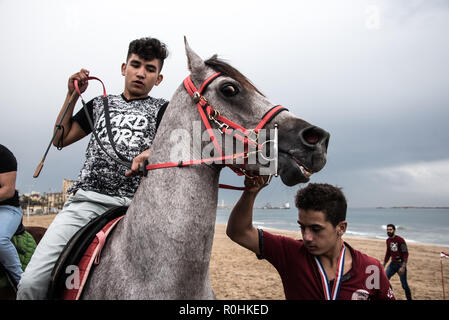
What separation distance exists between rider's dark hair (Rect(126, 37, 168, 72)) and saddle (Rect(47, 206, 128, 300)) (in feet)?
5.70

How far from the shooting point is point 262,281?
38.2ft

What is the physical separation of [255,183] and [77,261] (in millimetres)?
1536

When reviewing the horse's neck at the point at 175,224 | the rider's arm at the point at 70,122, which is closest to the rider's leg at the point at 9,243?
the rider's arm at the point at 70,122

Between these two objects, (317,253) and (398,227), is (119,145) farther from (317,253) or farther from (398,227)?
(398,227)

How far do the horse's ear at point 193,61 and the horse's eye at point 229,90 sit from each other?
34 cm

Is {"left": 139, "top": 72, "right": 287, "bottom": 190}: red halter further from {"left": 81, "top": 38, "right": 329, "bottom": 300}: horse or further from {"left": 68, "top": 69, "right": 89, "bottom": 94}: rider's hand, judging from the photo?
{"left": 68, "top": 69, "right": 89, "bottom": 94}: rider's hand

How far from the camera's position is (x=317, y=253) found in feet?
8.36

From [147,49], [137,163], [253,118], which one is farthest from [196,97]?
[147,49]

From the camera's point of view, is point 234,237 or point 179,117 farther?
point 234,237

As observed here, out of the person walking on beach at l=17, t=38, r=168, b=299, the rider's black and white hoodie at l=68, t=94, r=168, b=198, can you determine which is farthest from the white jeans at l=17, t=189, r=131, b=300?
the rider's black and white hoodie at l=68, t=94, r=168, b=198

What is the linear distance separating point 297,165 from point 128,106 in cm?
188

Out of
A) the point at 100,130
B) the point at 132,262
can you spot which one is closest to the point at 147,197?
the point at 132,262
